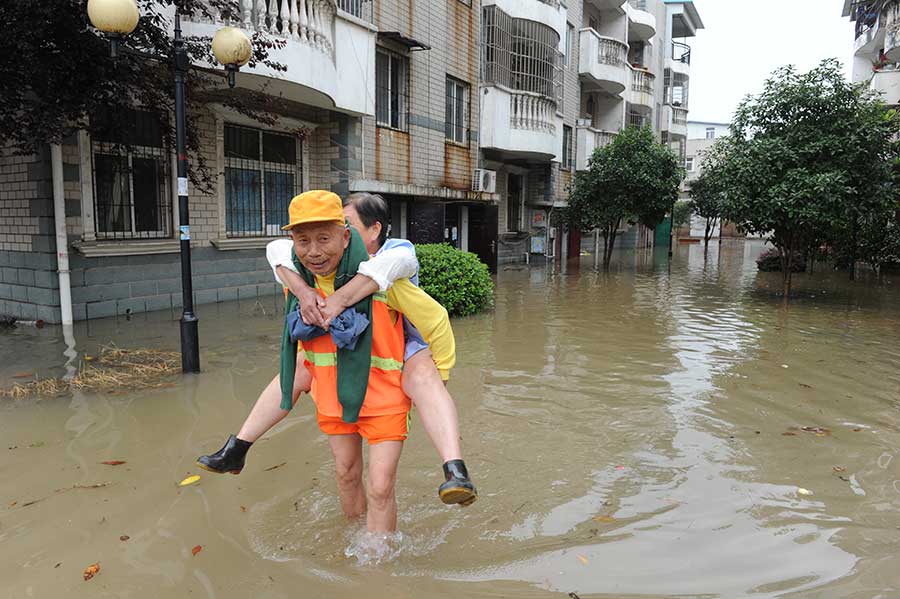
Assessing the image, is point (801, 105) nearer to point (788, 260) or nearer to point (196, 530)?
point (788, 260)

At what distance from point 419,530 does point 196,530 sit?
1136mm

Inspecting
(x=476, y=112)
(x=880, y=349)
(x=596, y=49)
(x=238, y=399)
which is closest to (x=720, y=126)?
(x=596, y=49)

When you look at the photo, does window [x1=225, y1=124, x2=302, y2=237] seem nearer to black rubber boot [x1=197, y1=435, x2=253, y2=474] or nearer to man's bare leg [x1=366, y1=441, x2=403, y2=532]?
black rubber boot [x1=197, y1=435, x2=253, y2=474]

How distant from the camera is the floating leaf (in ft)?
9.40

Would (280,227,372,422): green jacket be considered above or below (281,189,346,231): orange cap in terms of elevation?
below

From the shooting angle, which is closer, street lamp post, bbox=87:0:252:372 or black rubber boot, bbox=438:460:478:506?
black rubber boot, bbox=438:460:478:506

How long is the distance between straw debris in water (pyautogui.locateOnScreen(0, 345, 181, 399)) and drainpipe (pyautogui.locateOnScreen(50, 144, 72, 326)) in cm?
190

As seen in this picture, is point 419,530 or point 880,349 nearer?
point 419,530

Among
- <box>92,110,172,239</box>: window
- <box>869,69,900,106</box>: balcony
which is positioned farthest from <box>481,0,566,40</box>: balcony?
<box>92,110,172,239</box>: window

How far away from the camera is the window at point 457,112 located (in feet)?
53.6

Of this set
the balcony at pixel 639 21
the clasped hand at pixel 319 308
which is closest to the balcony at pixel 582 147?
the balcony at pixel 639 21

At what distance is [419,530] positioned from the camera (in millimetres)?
3406

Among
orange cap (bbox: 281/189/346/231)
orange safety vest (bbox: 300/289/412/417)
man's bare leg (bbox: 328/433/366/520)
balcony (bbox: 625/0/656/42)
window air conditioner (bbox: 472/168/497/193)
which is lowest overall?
man's bare leg (bbox: 328/433/366/520)

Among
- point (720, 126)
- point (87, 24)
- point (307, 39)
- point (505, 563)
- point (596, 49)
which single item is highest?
point (720, 126)
